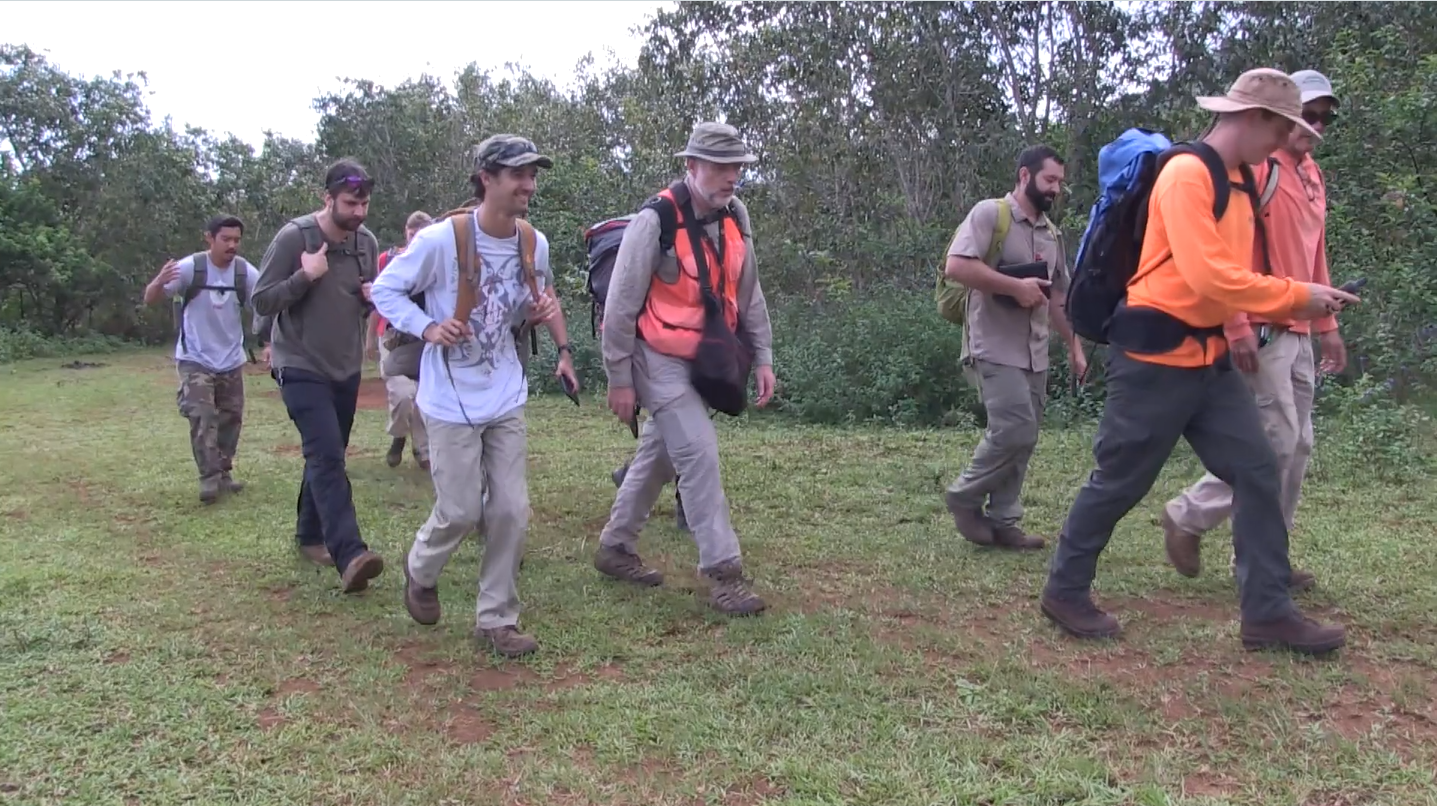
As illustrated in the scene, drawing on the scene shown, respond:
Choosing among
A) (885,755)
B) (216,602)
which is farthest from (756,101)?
(885,755)

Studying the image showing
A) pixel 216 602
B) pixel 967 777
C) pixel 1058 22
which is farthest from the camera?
pixel 1058 22

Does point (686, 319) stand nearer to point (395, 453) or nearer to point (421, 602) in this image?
point (421, 602)

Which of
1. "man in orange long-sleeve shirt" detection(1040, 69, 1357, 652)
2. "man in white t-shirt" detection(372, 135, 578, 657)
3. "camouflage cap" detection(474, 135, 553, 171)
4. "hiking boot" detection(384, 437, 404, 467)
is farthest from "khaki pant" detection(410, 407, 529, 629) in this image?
"hiking boot" detection(384, 437, 404, 467)

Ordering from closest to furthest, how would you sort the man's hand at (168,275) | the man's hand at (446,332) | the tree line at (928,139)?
the man's hand at (446,332) → the man's hand at (168,275) → the tree line at (928,139)

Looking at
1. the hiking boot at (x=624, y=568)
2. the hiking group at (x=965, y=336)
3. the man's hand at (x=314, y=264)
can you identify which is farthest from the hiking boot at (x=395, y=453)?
the hiking boot at (x=624, y=568)

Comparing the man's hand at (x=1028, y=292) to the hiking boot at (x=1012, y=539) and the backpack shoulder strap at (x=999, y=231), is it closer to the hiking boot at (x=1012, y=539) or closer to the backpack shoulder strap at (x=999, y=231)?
the backpack shoulder strap at (x=999, y=231)

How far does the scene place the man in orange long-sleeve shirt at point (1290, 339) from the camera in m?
4.34

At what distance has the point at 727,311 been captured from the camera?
471cm

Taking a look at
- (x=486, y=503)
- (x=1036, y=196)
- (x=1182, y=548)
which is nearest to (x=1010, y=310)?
(x=1036, y=196)

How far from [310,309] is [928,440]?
523cm

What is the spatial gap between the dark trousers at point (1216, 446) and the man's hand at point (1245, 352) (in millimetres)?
45

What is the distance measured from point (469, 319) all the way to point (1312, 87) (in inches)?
134

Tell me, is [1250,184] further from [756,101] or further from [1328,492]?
[756,101]

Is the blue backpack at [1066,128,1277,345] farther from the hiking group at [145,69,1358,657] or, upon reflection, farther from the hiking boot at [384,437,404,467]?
the hiking boot at [384,437,404,467]
